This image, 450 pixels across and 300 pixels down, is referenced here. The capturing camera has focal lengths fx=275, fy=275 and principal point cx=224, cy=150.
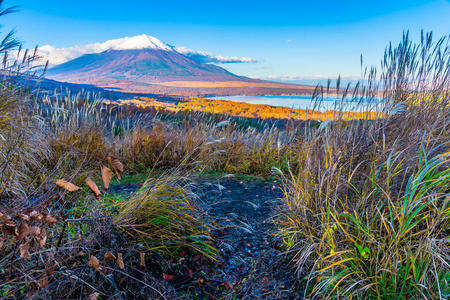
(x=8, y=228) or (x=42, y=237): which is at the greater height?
(x=8, y=228)

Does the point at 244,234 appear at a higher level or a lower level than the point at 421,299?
lower

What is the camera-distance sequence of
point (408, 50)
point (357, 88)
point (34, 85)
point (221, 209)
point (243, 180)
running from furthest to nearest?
point (243, 180), point (34, 85), point (221, 209), point (408, 50), point (357, 88)

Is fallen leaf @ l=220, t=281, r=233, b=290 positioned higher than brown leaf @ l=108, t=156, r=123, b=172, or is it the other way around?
brown leaf @ l=108, t=156, r=123, b=172

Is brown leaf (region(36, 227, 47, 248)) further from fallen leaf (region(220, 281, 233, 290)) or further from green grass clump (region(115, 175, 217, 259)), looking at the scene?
fallen leaf (region(220, 281, 233, 290))

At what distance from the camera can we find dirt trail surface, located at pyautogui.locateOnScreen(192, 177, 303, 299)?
1.86 m

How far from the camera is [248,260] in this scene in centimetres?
219

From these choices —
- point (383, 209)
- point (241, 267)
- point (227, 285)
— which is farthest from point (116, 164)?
point (383, 209)

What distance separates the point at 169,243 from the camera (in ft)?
6.84

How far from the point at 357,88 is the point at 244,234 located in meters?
1.69

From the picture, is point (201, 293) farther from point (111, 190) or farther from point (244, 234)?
point (111, 190)

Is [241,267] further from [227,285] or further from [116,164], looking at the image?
[116,164]

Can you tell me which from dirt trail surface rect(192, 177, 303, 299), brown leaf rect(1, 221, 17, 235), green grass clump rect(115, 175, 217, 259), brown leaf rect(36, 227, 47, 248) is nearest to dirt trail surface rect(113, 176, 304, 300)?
dirt trail surface rect(192, 177, 303, 299)

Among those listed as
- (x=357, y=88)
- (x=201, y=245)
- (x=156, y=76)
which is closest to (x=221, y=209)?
(x=201, y=245)

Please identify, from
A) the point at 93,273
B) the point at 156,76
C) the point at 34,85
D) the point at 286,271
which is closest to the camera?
the point at 93,273
